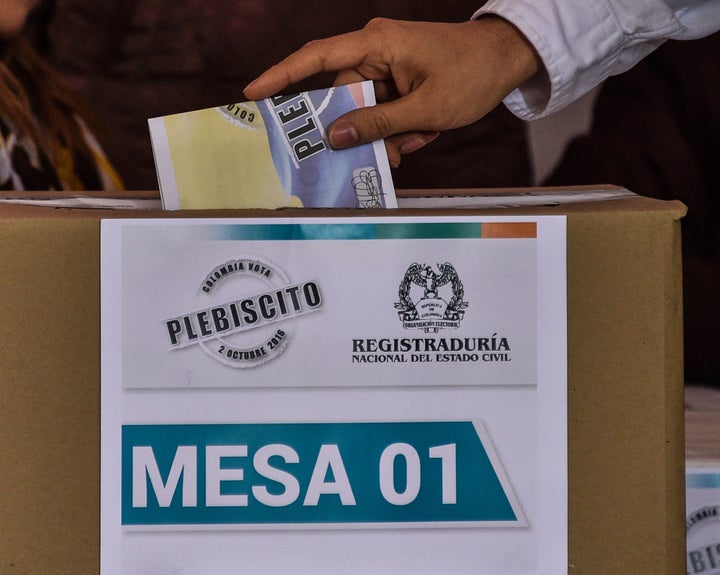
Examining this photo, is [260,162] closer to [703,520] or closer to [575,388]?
[575,388]

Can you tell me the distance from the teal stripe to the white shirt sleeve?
0.37 meters

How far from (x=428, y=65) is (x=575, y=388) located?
40 centimetres

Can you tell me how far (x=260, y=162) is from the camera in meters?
0.60

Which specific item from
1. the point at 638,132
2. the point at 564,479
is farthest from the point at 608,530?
the point at 638,132

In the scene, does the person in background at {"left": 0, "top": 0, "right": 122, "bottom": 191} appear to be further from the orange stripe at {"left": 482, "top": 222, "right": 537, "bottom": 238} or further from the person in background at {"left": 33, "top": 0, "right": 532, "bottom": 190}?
the orange stripe at {"left": 482, "top": 222, "right": 537, "bottom": 238}

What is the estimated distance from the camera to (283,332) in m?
0.51

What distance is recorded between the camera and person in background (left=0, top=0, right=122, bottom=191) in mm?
1429

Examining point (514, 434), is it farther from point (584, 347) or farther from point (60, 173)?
point (60, 173)

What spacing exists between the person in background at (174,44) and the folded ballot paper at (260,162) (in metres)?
0.87

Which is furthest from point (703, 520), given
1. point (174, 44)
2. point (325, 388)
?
point (174, 44)

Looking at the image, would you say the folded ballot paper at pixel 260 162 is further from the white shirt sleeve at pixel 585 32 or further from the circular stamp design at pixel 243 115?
the white shirt sleeve at pixel 585 32

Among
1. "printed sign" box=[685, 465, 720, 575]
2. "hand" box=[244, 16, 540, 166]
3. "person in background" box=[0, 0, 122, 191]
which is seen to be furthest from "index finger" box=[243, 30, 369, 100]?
"person in background" box=[0, 0, 122, 191]

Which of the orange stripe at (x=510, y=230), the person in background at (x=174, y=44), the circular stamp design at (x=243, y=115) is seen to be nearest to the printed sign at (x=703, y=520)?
the orange stripe at (x=510, y=230)

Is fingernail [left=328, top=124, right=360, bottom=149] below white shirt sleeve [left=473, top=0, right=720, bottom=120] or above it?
below
